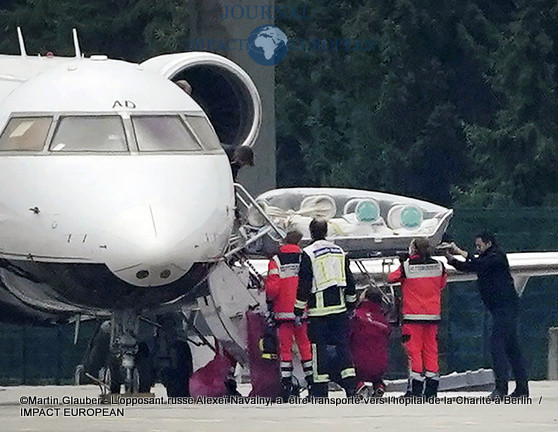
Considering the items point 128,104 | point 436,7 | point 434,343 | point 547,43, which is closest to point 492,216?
point 547,43

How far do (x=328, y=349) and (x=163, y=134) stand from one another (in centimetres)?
237

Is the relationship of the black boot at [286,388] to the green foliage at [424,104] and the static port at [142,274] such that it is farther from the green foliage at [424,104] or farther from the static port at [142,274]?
the green foliage at [424,104]

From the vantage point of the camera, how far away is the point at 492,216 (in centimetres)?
3102

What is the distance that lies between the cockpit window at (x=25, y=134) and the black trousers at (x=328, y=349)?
9.13 feet

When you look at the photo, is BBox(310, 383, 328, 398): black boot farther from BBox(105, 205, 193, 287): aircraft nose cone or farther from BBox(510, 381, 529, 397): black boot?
BBox(105, 205, 193, 287): aircraft nose cone

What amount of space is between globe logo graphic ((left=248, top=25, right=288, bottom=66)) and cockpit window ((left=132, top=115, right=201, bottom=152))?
473 inches

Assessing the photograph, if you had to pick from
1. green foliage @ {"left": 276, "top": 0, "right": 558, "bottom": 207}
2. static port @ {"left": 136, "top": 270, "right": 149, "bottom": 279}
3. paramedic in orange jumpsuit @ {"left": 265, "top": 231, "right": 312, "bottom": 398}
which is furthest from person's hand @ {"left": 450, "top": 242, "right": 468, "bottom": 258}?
green foliage @ {"left": 276, "top": 0, "right": 558, "bottom": 207}

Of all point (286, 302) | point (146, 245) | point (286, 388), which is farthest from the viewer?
point (286, 388)

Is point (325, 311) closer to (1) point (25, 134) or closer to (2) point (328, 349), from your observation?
Result: (2) point (328, 349)

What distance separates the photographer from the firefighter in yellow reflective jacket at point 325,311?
18.0 metres

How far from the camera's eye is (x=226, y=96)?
20.7 m

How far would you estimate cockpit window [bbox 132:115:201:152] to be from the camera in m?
16.8

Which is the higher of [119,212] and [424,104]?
[424,104]

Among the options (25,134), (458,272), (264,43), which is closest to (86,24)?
(264,43)
